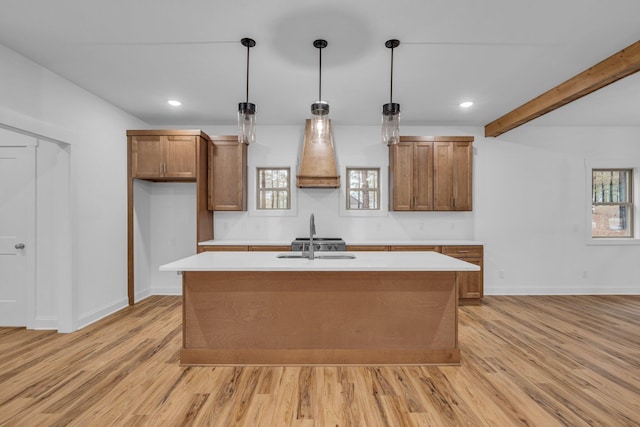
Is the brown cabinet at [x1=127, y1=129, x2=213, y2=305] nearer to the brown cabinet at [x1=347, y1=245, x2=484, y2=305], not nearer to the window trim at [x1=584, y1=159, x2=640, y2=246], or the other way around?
the brown cabinet at [x1=347, y1=245, x2=484, y2=305]

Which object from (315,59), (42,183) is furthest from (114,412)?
(315,59)

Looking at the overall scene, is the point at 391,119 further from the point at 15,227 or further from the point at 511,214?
the point at 15,227

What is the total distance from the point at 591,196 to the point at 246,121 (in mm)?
5619

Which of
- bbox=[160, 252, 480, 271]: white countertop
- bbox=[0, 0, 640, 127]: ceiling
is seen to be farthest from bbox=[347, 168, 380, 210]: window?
bbox=[160, 252, 480, 271]: white countertop

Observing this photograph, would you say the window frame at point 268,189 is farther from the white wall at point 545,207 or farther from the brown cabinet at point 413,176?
the white wall at point 545,207

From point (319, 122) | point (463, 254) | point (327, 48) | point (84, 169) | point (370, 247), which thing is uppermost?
point (327, 48)

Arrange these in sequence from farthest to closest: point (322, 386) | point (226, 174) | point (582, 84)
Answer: point (226, 174) → point (582, 84) → point (322, 386)

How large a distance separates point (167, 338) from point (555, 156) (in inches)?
242

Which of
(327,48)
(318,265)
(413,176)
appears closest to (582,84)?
(413,176)

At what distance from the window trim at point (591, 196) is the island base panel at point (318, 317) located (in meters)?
4.08

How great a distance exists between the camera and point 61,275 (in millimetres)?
3469

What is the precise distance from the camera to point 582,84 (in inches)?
126

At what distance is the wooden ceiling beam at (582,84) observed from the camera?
108 inches

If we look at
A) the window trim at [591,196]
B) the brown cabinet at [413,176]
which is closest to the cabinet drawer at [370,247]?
the brown cabinet at [413,176]
